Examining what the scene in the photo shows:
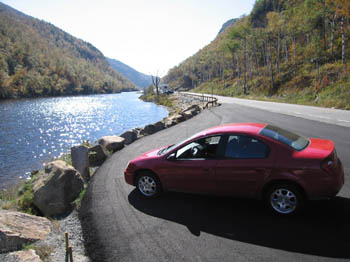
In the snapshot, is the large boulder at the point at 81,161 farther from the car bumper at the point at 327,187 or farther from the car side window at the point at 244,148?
the car bumper at the point at 327,187

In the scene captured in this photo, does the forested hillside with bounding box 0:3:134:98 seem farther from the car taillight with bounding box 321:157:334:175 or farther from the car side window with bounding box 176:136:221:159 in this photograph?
the car taillight with bounding box 321:157:334:175

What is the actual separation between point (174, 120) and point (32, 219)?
15.2m

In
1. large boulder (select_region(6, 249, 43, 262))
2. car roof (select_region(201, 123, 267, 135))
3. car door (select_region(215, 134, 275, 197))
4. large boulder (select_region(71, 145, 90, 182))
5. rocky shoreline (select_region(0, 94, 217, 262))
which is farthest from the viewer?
large boulder (select_region(71, 145, 90, 182))

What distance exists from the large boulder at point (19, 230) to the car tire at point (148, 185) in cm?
207

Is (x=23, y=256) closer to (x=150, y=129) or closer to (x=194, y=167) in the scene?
(x=194, y=167)

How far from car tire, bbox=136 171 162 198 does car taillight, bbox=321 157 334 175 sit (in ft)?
10.8

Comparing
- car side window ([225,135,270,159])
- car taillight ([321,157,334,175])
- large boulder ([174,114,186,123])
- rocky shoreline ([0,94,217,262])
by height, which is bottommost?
rocky shoreline ([0,94,217,262])

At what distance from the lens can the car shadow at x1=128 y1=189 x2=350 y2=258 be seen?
159 inches

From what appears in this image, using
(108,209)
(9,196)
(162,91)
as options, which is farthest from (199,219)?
(162,91)

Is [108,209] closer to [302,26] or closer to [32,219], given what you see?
[32,219]

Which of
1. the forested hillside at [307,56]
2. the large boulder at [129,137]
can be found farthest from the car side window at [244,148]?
the forested hillside at [307,56]

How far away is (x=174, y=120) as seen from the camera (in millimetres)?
20000

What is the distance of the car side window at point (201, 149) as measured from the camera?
5.39m

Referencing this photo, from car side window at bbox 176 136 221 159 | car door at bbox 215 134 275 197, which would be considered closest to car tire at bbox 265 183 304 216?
car door at bbox 215 134 275 197
